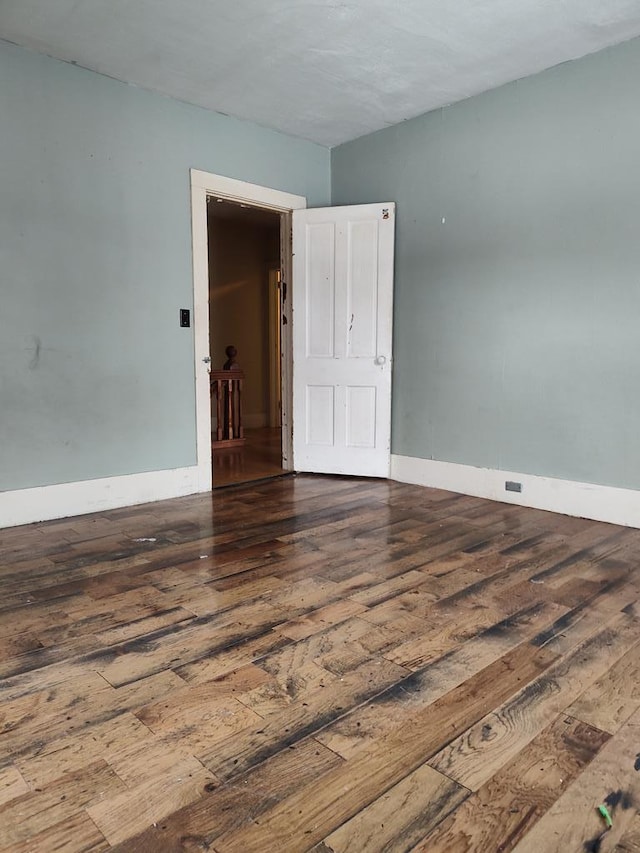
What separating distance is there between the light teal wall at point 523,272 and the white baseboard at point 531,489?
6 cm

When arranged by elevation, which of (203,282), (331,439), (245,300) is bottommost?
(331,439)

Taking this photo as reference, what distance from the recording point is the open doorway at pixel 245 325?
22.7 ft

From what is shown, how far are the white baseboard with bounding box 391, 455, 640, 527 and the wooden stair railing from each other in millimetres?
2616

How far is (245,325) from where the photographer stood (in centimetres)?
825

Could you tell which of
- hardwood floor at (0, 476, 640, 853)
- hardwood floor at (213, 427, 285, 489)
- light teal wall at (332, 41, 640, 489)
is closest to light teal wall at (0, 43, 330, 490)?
hardwood floor at (213, 427, 285, 489)

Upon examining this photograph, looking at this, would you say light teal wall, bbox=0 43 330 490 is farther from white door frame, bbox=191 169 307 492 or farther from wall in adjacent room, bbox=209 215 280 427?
wall in adjacent room, bbox=209 215 280 427

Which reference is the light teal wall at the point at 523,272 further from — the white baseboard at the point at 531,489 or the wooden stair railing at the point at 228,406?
the wooden stair railing at the point at 228,406

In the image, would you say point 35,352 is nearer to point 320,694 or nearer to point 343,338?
point 343,338

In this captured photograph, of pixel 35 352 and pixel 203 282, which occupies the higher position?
pixel 203 282

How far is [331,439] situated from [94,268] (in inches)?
89.4

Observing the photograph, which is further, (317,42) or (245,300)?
(245,300)

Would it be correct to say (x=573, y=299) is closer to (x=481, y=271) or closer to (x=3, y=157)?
(x=481, y=271)

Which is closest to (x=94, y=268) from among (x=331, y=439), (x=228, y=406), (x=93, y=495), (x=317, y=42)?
(x=93, y=495)

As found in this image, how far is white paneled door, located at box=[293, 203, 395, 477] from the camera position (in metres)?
4.64
